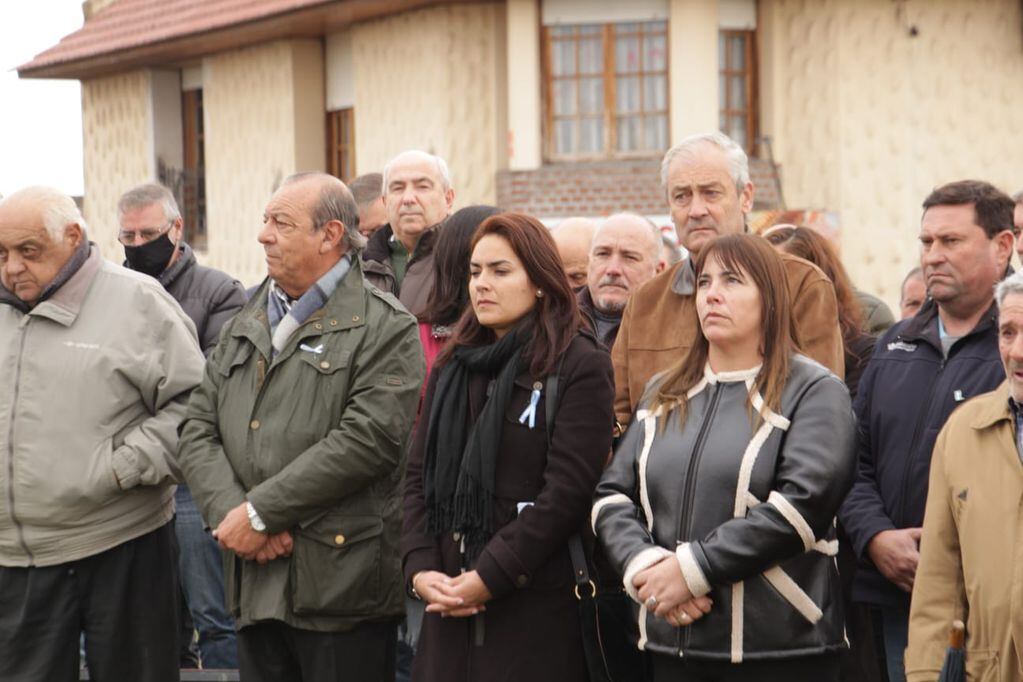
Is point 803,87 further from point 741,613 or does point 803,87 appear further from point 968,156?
point 741,613

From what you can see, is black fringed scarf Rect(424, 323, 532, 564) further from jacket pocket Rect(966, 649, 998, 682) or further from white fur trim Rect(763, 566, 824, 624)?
jacket pocket Rect(966, 649, 998, 682)

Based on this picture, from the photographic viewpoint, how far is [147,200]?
778 centimetres

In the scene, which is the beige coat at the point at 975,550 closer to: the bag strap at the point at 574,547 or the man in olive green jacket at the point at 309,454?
the bag strap at the point at 574,547

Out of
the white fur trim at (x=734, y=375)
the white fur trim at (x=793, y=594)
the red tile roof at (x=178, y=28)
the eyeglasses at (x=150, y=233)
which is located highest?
the red tile roof at (x=178, y=28)

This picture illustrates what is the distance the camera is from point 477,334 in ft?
17.0

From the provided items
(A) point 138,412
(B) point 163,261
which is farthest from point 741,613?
(B) point 163,261

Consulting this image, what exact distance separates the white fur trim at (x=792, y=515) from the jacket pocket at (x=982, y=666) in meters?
0.58

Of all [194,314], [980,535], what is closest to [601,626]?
[980,535]

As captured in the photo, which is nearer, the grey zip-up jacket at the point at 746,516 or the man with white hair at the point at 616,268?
the grey zip-up jacket at the point at 746,516

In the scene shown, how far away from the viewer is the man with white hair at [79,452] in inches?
225

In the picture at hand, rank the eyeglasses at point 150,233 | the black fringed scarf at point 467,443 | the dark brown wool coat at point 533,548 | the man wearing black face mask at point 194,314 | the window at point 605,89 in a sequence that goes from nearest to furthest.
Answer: the dark brown wool coat at point 533,548, the black fringed scarf at point 467,443, the man wearing black face mask at point 194,314, the eyeglasses at point 150,233, the window at point 605,89

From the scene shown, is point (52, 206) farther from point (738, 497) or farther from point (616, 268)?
point (738, 497)

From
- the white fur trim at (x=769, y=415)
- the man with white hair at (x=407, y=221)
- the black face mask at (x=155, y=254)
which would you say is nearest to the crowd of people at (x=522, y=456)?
the white fur trim at (x=769, y=415)

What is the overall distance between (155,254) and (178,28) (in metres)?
14.2
